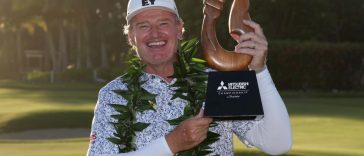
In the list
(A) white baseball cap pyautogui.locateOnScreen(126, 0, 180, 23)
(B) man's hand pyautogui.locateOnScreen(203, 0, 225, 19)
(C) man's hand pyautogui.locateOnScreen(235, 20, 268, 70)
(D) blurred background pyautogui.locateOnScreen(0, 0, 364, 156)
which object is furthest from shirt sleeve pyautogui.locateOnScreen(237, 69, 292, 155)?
(D) blurred background pyautogui.locateOnScreen(0, 0, 364, 156)

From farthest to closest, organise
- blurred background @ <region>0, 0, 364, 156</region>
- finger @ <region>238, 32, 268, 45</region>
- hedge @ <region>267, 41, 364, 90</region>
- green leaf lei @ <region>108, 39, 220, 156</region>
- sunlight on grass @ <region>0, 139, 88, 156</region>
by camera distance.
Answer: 1. hedge @ <region>267, 41, 364, 90</region>
2. blurred background @ <region>0, 0, 364, 156</region>
3. sunlight on grass @ <region>0, 139, 88, 156</region>
4. green leaf lei @ <region>108, 39, 220, 156</region>
5. finger @ <region>238, 32, 268, 45</region>

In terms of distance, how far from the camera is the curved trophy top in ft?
10.1

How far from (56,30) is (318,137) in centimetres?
5870

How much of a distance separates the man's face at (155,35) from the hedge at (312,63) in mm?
28533

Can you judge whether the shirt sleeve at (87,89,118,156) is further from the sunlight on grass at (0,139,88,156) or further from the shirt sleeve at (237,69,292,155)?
the sunlight on grass at (0,139,88,156)

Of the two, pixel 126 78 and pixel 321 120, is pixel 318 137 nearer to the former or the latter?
pixel 321 120

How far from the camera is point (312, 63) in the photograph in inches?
1244

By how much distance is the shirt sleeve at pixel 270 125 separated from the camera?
3.12 metres

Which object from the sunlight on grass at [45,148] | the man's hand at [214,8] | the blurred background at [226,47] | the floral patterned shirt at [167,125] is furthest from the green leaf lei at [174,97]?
the sunlight on grass at [45,148]

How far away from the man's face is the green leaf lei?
0.11m

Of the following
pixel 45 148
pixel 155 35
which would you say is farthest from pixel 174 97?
pixel 45 148

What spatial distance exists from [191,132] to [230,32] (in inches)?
21.5

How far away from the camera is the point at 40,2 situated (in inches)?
2041

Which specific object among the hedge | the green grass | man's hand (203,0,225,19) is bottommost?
the green grass
